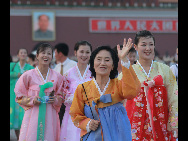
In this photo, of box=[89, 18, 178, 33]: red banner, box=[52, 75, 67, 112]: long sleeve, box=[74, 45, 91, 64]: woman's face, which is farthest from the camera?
box=[89, 18, 178, 33]: red banner

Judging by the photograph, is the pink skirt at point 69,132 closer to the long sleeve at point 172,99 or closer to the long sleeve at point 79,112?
the long sleeve at point 172,99

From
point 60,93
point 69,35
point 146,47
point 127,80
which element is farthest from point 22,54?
point 69,35

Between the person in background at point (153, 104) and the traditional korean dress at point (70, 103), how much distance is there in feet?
2.92

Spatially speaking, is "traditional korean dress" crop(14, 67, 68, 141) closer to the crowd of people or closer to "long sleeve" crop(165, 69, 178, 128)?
the crowd of people

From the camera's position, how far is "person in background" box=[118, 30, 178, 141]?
387cm

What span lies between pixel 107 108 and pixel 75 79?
1673 mm

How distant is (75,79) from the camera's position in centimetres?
479

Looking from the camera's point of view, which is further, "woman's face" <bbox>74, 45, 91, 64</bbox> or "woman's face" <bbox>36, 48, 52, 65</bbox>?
"woman's face" <bbox>74, 45, 91, 64</bbox>

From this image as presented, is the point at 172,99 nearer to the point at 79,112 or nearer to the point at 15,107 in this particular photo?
the point at 79,112

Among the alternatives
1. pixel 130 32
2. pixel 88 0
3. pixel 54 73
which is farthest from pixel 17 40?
pixel 54 73

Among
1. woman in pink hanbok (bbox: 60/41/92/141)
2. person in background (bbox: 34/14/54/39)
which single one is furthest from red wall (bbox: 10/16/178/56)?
woman in pink hanbok (bbox: 60/41/92/141)

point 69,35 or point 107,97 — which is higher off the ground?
point 69,35

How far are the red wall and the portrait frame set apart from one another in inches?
9.5

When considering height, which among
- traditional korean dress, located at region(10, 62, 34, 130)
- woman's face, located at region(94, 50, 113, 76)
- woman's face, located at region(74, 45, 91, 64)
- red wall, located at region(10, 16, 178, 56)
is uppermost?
red wall, located at region(10, 16, 178, 56)
